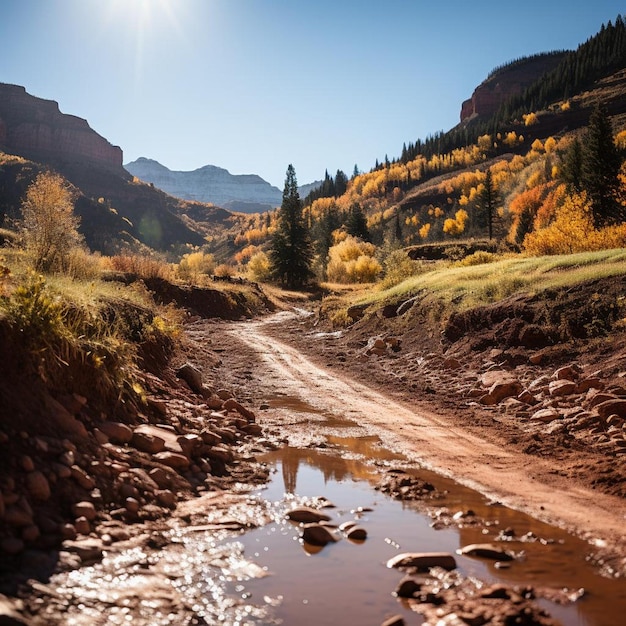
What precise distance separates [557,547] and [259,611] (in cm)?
263

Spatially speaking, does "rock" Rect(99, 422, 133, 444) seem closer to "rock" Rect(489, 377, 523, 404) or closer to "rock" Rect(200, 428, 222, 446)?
"rock" Rect(200, 428, 222, 446)

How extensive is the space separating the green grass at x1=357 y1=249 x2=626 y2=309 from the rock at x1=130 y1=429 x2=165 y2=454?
38.7ft

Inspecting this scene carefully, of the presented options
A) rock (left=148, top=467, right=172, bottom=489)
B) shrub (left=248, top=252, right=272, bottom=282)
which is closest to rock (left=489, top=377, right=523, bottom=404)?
rock (left=148, top=467, right=172, bottom=489)

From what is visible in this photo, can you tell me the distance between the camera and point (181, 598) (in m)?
3.52

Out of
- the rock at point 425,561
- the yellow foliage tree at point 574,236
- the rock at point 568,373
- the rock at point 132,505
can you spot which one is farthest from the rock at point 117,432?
the yellow foliage tree at point 574,236

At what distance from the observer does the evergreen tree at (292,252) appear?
55.6 metres

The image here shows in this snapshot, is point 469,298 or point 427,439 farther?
point 469,298

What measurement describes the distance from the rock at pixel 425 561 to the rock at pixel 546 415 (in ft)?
18.2

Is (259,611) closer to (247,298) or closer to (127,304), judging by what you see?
(127,304)

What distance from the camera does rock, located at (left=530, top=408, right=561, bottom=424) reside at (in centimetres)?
882

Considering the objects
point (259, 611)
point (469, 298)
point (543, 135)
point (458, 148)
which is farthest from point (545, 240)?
point (458, 148)

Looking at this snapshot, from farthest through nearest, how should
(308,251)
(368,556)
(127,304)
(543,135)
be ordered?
(543,135) → (308,251) → (127,304) → (368,556)

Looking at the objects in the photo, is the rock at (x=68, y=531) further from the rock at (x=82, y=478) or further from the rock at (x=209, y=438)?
the rock at (x=209, y=438)

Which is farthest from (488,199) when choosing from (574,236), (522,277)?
(522,277)
